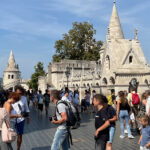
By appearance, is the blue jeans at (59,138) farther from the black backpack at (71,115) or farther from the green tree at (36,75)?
the green tree at (36,75)

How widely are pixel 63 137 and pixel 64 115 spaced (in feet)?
1.84


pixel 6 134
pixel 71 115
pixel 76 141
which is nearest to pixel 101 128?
pixel 71 115

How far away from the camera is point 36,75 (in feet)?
240

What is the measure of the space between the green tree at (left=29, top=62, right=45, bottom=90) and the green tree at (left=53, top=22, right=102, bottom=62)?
1516cm

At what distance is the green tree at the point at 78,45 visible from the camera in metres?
55.8

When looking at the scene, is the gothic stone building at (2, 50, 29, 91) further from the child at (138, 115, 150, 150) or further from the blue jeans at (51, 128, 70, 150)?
the child at (138, 115, 150, 150)

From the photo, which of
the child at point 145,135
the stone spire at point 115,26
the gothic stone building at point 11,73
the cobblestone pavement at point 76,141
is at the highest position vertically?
the stone spire at point 115,26

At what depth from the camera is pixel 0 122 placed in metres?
5.07

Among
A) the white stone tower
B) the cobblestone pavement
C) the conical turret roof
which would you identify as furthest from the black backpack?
the conical turret roof

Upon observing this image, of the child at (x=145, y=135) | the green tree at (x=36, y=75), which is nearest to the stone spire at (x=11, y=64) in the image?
the green tree at (x=36, y=75)

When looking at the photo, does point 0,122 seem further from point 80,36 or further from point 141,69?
point 80,36

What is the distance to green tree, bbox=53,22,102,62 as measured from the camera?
55.8 meters

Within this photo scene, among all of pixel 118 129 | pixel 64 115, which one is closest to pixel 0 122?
pixel 64 115

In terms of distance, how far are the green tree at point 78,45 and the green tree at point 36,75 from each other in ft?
49.7
